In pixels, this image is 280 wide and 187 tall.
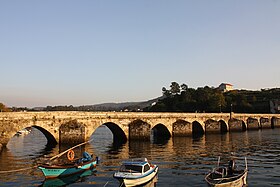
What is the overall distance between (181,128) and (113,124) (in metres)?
17.9

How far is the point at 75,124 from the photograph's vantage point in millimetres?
41625

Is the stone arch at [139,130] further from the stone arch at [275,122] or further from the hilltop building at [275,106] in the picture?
the hilltop building at [275,106]

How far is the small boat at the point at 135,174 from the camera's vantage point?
20.8 m

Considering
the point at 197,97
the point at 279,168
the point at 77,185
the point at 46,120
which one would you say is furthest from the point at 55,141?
the point at 197,97

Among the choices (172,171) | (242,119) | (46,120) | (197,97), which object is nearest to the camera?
(172,171)

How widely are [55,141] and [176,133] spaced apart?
91.6 feet

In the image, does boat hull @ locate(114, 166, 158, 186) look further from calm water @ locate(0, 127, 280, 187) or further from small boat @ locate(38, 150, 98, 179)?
small boat @ locate(38, 150, 98, 179)

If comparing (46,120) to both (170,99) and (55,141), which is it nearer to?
(55,141)

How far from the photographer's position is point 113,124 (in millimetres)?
49594

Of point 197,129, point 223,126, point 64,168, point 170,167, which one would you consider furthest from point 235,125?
point 64,168

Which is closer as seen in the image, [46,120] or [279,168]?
[279,168]

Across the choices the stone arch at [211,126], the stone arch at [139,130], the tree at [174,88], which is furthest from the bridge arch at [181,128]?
the tree at [174,88]

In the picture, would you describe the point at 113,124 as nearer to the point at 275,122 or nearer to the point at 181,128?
the point at 181,128

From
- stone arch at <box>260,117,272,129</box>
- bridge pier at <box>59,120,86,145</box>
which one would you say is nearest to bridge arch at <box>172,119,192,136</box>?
bridge pier at <box>59,120,86,145</box>
